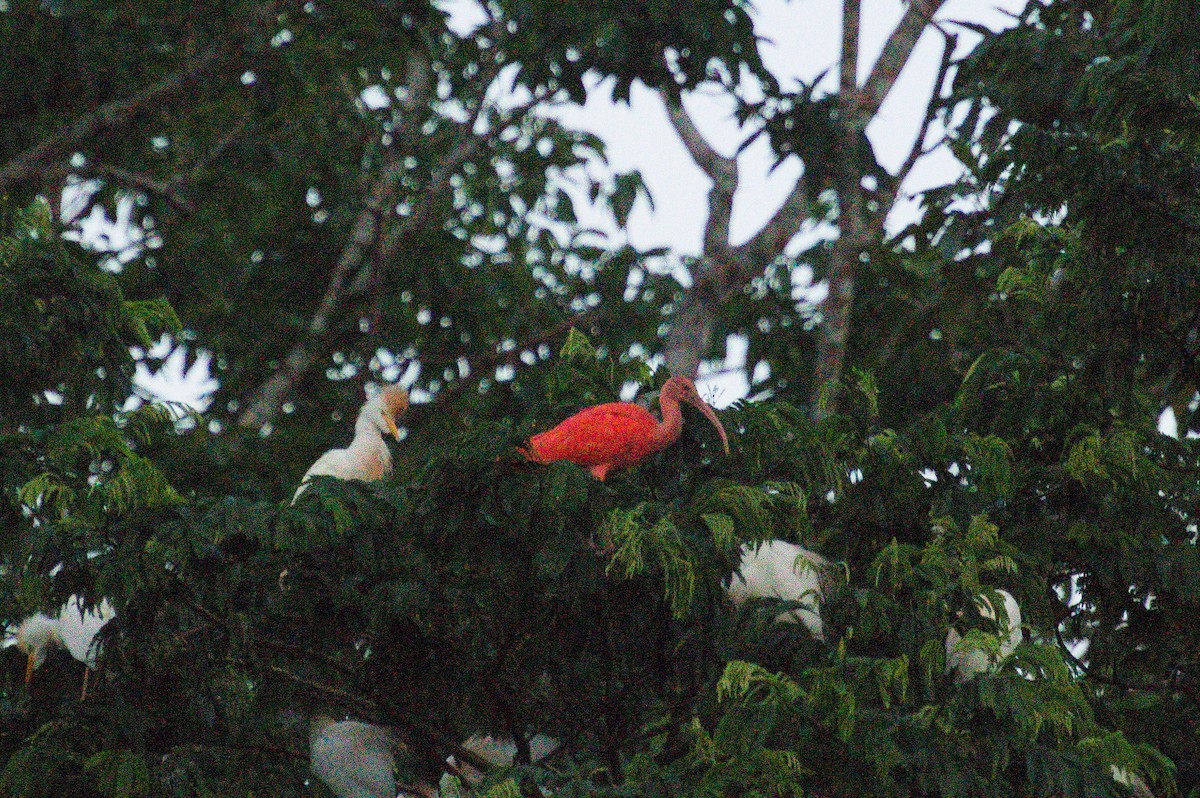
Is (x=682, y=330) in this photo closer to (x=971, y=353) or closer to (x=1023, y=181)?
(x=971, y=353)

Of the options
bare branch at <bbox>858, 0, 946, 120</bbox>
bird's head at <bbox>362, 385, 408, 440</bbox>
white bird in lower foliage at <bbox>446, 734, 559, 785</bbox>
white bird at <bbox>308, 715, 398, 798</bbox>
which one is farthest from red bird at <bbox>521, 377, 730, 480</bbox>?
bare branch at <bbox>858, 0, 946, 120</bbox>

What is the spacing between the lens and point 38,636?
6992mm

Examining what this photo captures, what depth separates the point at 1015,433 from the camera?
6.92 m

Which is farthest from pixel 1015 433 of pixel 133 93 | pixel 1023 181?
pixel 133 93

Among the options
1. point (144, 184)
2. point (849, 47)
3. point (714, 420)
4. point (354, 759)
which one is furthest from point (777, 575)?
point (144, 184)

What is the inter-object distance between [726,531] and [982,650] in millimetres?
784

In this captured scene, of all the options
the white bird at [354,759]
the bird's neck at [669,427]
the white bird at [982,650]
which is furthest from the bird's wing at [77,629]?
the white bird at [982,650]

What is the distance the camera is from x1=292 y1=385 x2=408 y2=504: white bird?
295 inches

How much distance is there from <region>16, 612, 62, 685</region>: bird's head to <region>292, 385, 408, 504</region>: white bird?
3.71ft

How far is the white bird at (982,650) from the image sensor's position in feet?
17.4

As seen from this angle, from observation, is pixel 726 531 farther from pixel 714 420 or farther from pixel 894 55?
pixel 894 55

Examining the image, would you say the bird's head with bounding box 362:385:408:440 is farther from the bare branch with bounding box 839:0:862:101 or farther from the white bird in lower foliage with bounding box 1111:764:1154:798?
the white bird in lower foliage with bounding box 1111:764:1154:798

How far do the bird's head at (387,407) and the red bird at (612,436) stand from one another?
1.50 m

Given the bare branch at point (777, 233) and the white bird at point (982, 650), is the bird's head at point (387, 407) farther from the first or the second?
the white bird at point (982, 650)
